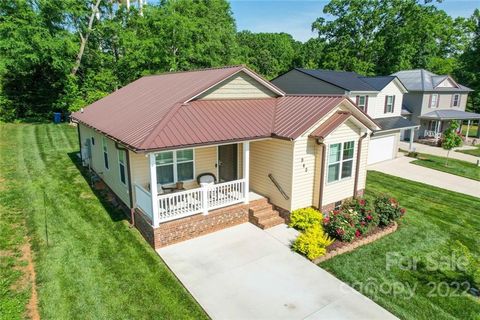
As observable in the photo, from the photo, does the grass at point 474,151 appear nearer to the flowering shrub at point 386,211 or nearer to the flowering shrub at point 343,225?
the flowering shrub at point 386,211

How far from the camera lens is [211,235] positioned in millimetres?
10328

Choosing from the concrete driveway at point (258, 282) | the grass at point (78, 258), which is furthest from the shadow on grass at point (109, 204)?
the concrete driveway at point (258, 282)

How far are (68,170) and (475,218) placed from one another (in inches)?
749

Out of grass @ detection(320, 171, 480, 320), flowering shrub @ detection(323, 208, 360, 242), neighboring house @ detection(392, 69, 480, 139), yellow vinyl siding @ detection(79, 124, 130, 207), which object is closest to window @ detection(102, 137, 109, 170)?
yellow vinyl siding @ detection(79, 124, 130, 207)

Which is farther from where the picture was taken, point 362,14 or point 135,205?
point 362,14

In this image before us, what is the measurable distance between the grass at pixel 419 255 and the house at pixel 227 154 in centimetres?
262

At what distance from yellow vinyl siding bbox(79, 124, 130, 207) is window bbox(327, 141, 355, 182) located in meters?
7.49

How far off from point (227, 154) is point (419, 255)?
748 centimetres

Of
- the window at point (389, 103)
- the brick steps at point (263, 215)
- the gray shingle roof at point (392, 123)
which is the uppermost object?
the window at point (389, 103)

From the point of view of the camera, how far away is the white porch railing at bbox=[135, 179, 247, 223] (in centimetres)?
964

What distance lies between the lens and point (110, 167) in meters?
12.7

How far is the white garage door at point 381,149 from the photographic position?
22402 mm

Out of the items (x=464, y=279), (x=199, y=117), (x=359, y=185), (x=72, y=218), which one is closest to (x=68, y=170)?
(x=72, y=218)

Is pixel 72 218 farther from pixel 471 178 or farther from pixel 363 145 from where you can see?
pixel 471 178
